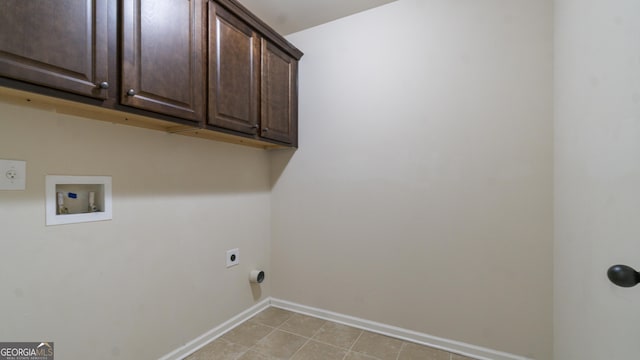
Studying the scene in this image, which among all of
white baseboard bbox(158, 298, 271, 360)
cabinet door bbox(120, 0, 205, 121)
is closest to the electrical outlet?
white baseboard bbox(158, 298, 271, 360)

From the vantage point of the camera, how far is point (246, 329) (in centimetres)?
203

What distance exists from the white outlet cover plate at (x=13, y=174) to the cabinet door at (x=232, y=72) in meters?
0.78

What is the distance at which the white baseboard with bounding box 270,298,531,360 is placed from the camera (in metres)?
1.68

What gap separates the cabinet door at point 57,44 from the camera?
0.85 m

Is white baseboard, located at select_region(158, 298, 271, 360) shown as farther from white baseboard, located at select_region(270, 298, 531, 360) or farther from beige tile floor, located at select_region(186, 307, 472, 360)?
white baseboard, located at select_region(270, 298, 531, 360)

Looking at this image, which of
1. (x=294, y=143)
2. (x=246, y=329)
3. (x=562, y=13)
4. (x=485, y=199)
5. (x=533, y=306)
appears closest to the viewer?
(x=562, y=13)

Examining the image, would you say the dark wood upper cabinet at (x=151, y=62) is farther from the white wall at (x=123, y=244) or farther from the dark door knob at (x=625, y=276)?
the dark door knob at (x=625, y=276)

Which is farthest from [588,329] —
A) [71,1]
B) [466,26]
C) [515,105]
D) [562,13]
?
[71,1]

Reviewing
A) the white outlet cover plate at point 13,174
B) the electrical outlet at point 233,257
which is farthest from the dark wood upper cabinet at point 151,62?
the electrical outlet at point 233,257

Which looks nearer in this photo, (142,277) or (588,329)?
(588,329)

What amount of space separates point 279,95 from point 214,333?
1.85 m

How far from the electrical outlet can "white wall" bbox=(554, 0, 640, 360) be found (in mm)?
2026

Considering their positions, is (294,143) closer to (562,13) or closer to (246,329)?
(246,329)

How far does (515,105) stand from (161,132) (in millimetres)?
2162
